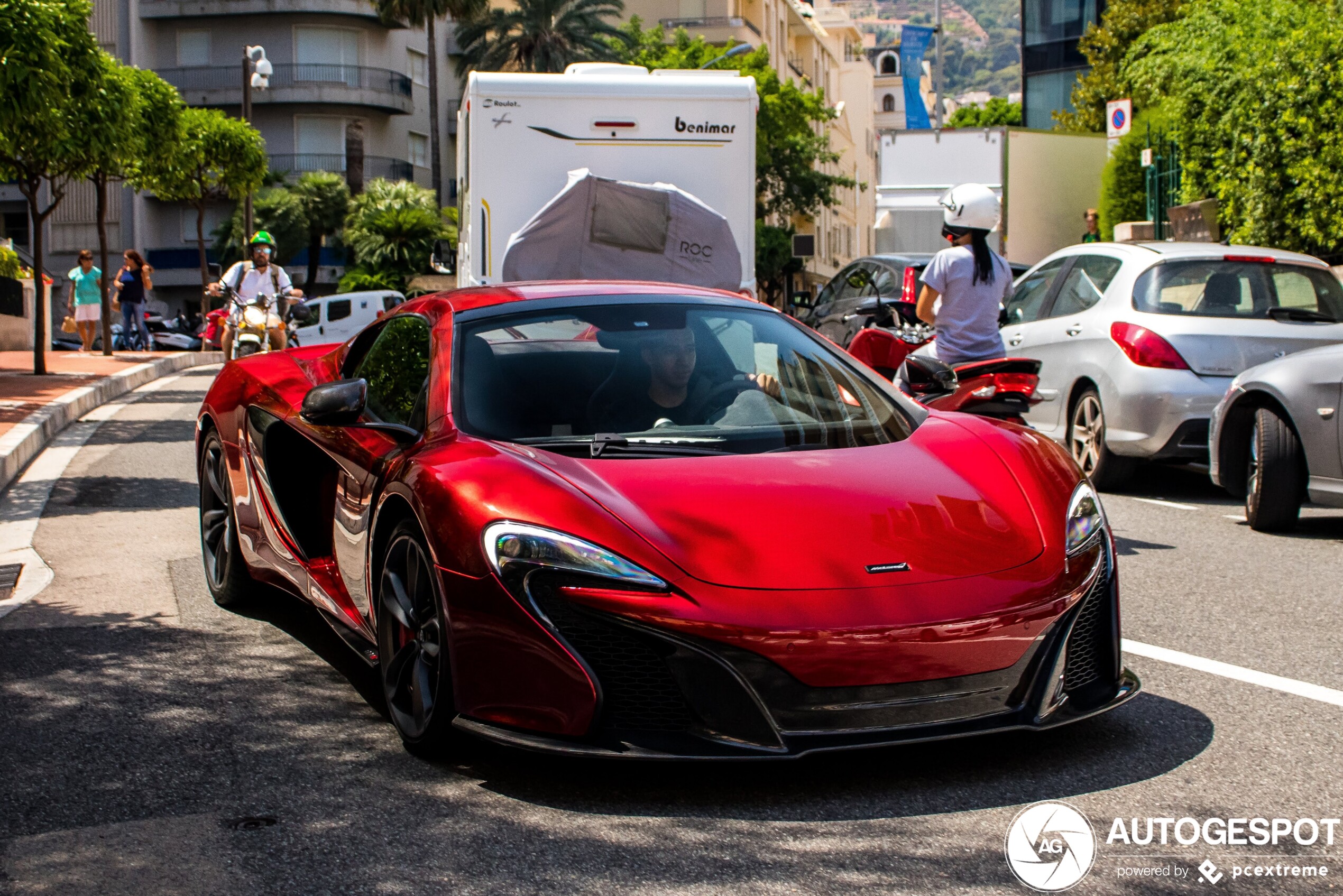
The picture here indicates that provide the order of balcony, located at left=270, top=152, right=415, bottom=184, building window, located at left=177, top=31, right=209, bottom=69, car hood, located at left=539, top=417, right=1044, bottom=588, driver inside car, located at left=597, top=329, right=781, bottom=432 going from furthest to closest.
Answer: building window, located at left=177, top=31, right=209, bottom=69 < balcony, located at left=270, top=152, right=415, bottom=184 < driver inside car, located at left=597, top=329, right=781, bottom=432 < car hood, located at left=539, top=417, right=1044, bottom=588

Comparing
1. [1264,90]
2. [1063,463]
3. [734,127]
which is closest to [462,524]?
[1063,463]

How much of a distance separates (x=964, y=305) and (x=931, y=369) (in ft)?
4.86

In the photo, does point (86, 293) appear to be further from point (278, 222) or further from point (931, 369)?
point (278, 222)

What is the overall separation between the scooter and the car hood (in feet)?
6.72

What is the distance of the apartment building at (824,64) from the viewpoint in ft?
217

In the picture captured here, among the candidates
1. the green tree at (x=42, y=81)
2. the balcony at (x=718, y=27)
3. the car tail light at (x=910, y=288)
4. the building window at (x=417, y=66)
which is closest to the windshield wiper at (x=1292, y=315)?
the car tail light at (x=910, y=288)

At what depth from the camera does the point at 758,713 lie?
3686mm

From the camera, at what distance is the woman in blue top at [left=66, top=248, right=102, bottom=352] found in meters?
28.3

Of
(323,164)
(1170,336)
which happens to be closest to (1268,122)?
(1170,336)

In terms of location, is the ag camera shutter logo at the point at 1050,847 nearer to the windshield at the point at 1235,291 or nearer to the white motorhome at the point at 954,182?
the windshield at the point at 1235,291

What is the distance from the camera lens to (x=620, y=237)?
39.8 feet

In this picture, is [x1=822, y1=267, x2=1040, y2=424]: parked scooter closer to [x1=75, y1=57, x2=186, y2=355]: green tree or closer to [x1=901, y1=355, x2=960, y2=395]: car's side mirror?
[x1=901, y1=355, x2=960, y2=395]: car's side mirror

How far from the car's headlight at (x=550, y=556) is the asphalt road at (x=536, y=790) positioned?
1.81 ft

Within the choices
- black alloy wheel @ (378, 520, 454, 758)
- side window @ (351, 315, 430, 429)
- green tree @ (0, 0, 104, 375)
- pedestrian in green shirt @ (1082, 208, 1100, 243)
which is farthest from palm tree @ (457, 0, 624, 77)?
black alloy wheel @ (378, 520, 454, 758)
